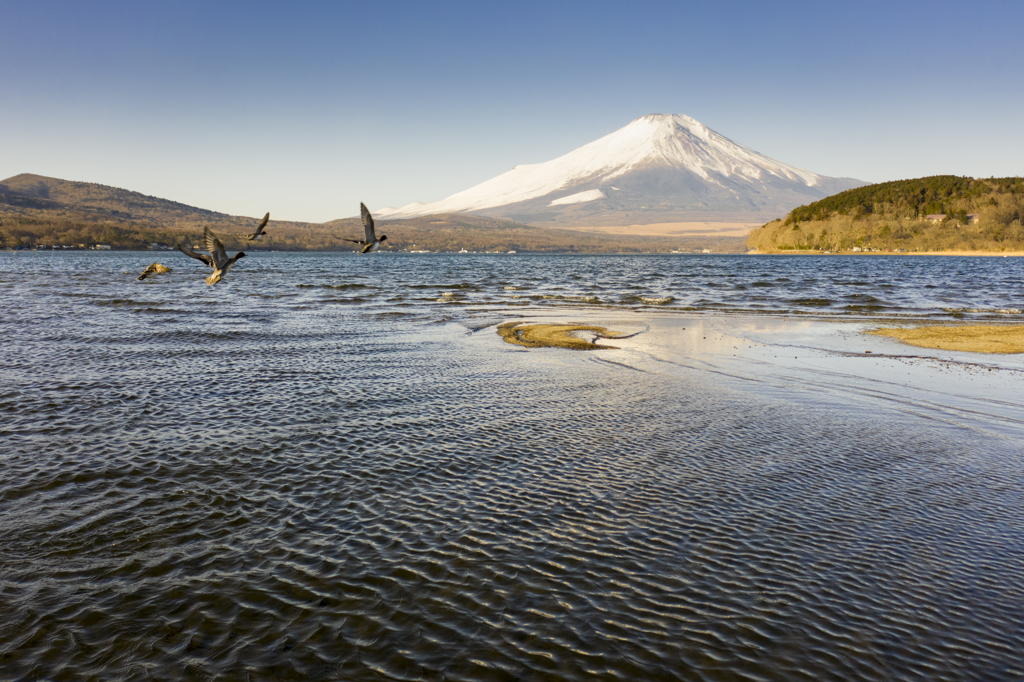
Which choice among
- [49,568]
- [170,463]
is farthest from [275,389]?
[49,568]

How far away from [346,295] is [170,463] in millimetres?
42398

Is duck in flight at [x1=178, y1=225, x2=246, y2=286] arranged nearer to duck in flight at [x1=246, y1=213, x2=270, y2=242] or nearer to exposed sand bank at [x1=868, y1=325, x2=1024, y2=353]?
duck in flight at [x1=246, y1=213, x2=270, y2=242]

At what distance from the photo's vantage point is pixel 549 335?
24.7 metres

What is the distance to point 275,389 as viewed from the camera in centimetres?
1476

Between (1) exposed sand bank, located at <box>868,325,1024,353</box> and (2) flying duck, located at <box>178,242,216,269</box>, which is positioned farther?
(1) exposed sand bank, located at <box>868,325,1024,353</box>

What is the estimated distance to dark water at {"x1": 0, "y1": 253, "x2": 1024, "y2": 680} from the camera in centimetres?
501

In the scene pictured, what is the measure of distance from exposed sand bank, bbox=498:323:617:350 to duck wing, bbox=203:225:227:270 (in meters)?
11.3

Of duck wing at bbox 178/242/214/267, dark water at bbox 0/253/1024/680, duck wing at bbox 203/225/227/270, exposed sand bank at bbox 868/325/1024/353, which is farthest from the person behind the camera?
exposed sand bank at bbox 868/325/1024/353

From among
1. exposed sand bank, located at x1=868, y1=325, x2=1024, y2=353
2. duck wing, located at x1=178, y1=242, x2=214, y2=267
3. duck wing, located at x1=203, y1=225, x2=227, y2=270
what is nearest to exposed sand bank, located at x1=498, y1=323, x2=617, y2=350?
duck wing, located at x1=203, y1=225, x2=227, y2=270

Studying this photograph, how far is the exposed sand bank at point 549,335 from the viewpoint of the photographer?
22.5 meters

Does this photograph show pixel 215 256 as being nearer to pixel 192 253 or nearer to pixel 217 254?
pixel 217 254

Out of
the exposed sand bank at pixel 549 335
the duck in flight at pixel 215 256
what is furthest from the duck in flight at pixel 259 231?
the exposed sand bank at pixel 549 335

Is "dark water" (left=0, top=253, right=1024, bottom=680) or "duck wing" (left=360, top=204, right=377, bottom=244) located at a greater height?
"duck wing" (left=360, top=204, right=377, bottom=244)

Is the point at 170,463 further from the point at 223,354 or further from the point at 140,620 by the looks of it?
the point at 223,354
